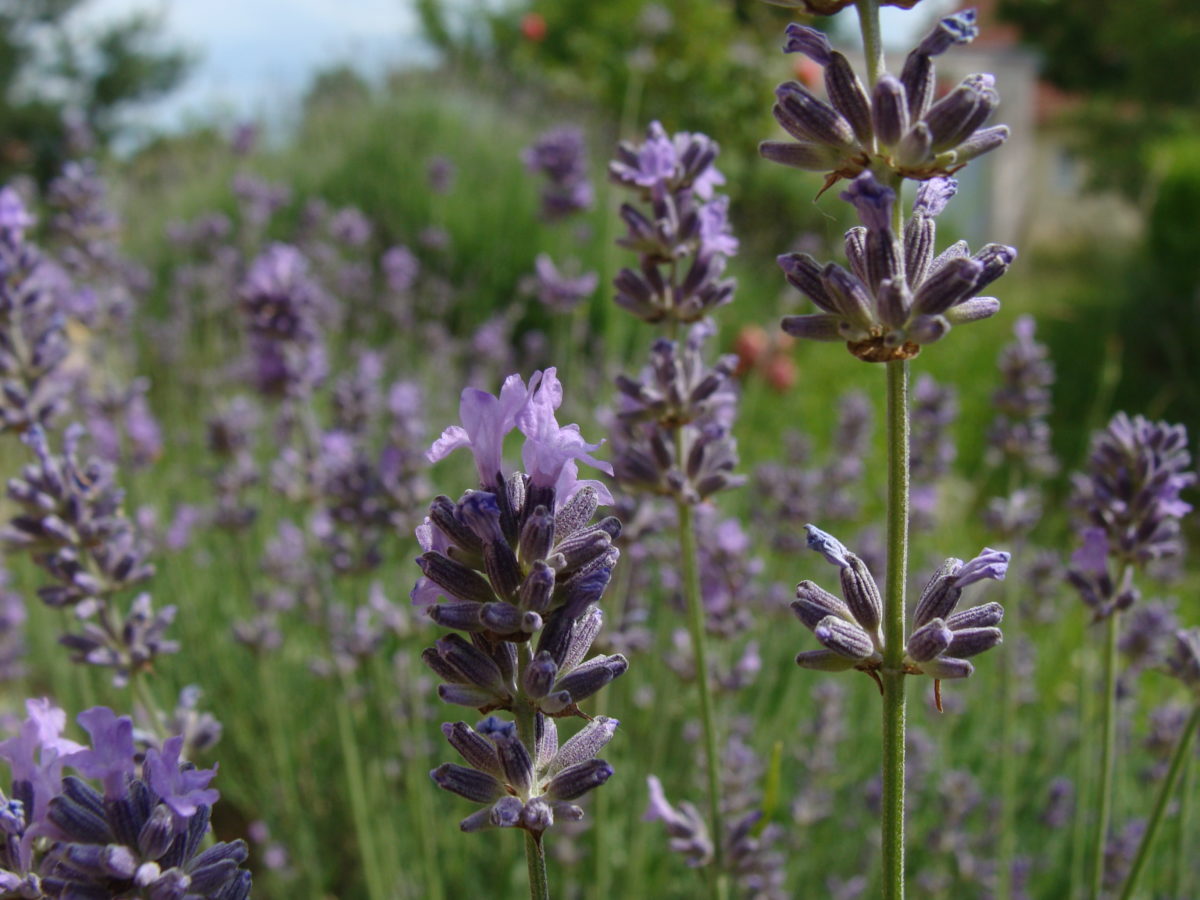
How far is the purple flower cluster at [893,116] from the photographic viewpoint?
90 cm

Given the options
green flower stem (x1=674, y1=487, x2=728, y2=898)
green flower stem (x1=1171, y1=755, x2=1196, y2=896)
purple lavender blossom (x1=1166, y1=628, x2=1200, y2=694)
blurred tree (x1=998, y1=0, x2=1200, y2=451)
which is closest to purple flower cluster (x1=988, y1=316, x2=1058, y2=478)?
blurred tree (x1=998, y1=0, x2=1200, y2=451)

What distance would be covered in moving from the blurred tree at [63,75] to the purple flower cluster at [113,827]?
59.5ft

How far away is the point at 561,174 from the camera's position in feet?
11.5

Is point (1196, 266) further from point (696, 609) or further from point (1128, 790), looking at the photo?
point (696, 609)

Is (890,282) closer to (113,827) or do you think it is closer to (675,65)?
(113,827)

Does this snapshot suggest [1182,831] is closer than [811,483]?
Yes

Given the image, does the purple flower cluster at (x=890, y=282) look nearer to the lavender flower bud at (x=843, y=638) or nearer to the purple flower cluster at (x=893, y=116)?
the purple flower cluster at (x=893, y=116)

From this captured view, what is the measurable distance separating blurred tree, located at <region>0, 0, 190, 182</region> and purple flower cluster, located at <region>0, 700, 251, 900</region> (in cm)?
1814

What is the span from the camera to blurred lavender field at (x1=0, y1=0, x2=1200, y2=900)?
90 centimetres

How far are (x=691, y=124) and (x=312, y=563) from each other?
28.7 ft

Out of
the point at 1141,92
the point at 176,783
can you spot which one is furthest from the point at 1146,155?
the point at 176,783

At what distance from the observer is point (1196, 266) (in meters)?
8.87

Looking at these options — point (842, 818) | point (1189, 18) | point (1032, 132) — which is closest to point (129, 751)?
point (842, 818)

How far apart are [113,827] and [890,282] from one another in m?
0.84
